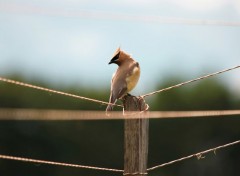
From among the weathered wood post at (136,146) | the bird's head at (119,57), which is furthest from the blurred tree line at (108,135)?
the weathered wood post at (136,146)

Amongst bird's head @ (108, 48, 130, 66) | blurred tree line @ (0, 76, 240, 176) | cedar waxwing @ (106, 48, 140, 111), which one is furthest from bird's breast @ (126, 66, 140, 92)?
blurred tree line @ (0, 76, 240, 176)

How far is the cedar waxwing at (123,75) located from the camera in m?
10.0

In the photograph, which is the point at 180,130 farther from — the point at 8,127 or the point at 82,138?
the point at 8,127

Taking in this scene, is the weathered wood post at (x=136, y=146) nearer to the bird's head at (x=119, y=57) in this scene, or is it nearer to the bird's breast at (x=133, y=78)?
the bird's breast at (x=133, y=78)

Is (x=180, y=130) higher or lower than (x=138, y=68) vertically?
higher

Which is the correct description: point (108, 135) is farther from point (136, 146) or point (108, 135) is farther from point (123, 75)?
point (136, 146)

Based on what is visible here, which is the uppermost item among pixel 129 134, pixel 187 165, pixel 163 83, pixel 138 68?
pixel 163 83

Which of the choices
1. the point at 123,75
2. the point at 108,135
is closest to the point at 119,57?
the point at 123,75

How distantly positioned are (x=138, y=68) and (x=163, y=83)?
154 ft

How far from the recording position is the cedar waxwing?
10039 millimetres

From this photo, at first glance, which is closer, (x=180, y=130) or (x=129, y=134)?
(x=129, y=134)

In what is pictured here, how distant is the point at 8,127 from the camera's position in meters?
54.9

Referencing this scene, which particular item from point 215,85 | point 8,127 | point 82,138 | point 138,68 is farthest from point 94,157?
point 138,68

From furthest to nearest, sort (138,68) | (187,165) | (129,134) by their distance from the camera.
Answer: (187,165)
(138,68)
(129,134)
